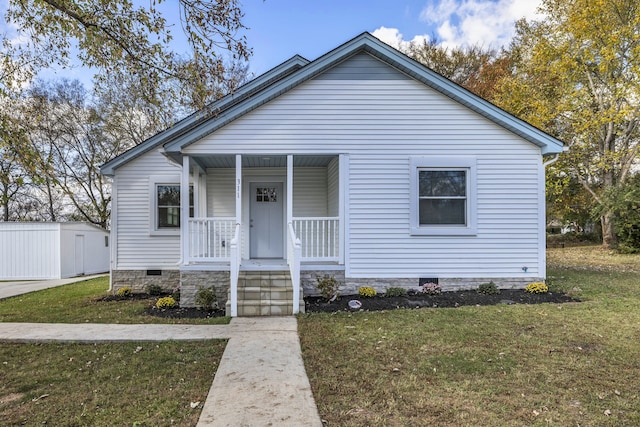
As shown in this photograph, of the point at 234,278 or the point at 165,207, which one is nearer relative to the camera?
the point at 234,278

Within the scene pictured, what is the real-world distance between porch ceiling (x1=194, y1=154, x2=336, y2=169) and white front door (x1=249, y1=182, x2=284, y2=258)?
66 centimetres

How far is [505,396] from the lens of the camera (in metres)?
3.35

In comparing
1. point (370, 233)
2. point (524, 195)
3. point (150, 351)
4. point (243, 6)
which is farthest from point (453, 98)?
point (150, 351)

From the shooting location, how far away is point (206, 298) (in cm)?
714

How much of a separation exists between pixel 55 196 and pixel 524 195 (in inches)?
1039

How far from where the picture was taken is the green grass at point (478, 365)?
3072 millimetres

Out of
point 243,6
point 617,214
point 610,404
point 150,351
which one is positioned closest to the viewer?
point 610,404

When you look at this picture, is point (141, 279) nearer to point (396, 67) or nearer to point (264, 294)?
point (264, 294)

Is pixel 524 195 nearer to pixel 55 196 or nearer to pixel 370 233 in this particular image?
pixel 370 233

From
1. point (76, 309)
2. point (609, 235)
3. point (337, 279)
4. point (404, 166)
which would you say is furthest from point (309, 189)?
point (609, 235)

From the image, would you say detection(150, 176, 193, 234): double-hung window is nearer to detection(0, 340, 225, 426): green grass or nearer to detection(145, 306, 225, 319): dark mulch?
detection(145, 306, 225, 319): dark mulch

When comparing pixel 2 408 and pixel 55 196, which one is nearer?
pixel 2 408

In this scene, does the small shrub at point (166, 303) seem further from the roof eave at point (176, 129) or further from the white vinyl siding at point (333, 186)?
the roof eave at point (176, 129)

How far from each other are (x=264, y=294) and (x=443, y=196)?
14.2ft
